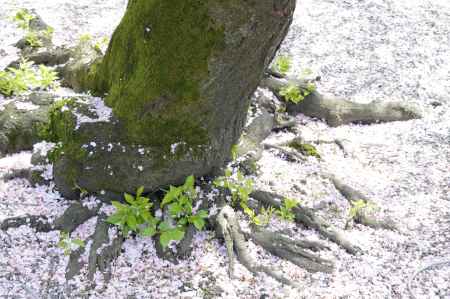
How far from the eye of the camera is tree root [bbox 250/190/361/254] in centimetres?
442

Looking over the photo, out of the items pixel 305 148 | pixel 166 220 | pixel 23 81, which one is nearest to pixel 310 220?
pixel 305 148

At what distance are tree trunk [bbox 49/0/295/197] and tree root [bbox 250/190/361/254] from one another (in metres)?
0.57

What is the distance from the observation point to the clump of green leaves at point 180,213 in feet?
12.9

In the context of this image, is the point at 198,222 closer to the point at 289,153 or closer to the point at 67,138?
the point at 67,138

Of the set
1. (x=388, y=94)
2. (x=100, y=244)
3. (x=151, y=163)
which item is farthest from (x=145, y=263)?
(x=388, y=94)

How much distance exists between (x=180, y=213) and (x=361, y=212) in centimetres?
184

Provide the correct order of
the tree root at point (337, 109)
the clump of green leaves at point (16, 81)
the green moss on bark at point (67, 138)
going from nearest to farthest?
the green moss on bark at point (67, 138)
the clump of green leaves at point (16, 81)
the tree root at point (337, 109)

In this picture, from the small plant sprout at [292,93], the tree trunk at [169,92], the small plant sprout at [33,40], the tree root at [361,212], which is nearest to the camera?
the tree trunk at [169,92]

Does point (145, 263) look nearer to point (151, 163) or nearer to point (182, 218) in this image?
point (182, 218)

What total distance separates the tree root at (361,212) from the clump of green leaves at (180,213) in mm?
1576

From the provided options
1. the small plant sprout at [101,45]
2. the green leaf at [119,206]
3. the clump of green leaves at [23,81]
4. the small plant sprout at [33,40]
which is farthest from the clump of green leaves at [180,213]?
the small plant sprout at [33,40]

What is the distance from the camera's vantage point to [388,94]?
6.85 m

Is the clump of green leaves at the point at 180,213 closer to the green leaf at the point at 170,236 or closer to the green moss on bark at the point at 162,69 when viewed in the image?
the green leaf at the point at 170,236

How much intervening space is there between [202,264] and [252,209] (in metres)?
0.78
